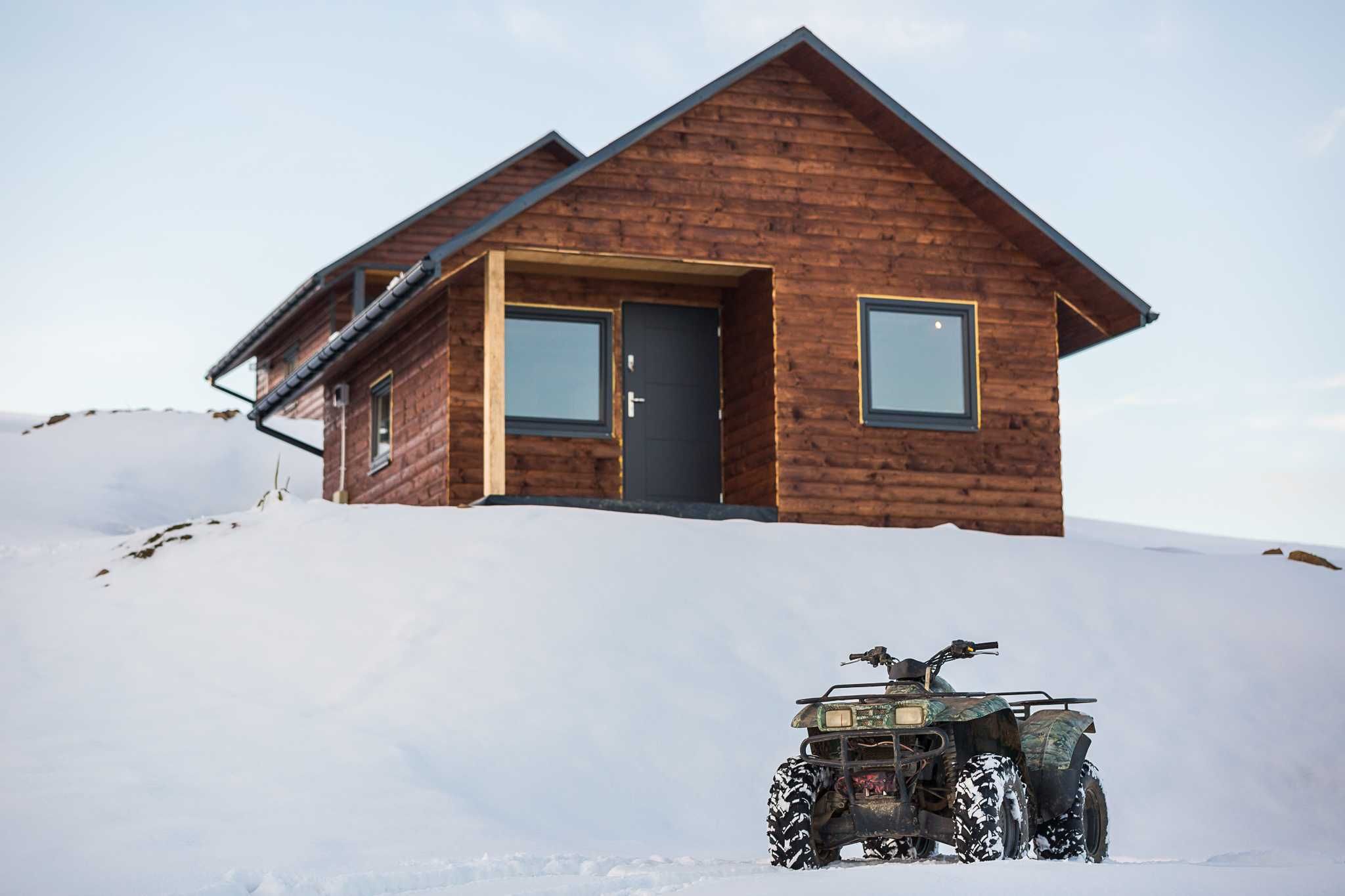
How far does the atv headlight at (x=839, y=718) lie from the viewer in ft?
27.1

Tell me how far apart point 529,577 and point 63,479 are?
71.7ft

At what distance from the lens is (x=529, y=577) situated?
14609 millimetres

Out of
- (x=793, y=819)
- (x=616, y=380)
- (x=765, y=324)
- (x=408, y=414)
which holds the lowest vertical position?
(x=793, y=819)

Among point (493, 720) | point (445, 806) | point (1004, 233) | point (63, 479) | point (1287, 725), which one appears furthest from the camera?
point (63, 479)

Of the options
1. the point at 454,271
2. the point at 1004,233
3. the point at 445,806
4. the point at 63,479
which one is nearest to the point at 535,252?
the point at 454,271

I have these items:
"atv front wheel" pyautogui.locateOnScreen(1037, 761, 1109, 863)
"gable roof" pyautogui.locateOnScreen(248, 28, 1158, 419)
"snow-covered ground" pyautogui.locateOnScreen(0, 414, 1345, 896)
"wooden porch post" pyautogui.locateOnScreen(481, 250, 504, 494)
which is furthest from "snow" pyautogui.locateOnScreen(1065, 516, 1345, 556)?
"atv front wheel" pyautogui.locateOnScreen(1037, 761, 1109, 863)

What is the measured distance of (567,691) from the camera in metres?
12.7

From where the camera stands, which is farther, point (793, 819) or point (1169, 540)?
point (1169, 540)

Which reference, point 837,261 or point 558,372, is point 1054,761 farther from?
point 558,372

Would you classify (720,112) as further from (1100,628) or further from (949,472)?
(1100,628)

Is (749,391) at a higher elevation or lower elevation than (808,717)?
higher

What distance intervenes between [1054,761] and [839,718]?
4.56 feet

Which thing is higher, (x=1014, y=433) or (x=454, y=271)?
(x=454, y=271)

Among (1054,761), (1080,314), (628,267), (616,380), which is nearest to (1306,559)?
(1080,314)
